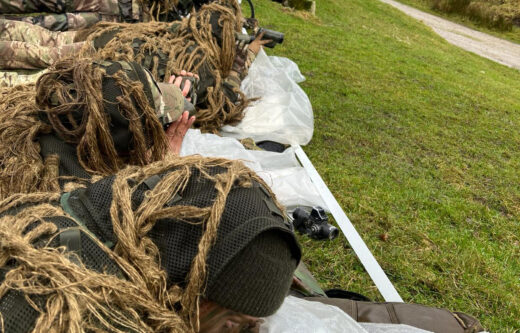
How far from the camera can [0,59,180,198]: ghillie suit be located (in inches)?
57.8

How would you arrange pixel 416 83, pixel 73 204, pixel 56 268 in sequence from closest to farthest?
pixel 56 268 < pixel 73 204 < pixel 416 83

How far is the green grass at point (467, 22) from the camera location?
1305 centimetres

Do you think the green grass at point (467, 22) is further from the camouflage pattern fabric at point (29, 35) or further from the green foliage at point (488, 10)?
the camouflage pattern fabric at point (29, 35)

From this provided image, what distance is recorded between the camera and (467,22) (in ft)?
46.2

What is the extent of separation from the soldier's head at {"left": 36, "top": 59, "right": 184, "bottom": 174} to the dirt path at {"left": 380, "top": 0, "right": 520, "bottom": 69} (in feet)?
36.0

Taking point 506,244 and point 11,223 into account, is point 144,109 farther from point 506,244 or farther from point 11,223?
point 506,244

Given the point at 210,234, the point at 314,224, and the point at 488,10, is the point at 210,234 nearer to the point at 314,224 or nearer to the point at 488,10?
the point at 314,224

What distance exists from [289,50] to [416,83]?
6.63 ft

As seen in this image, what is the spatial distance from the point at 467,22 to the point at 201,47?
47.0 feet

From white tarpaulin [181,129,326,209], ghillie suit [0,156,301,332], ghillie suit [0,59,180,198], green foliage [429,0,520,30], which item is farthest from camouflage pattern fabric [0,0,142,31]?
green foliage [429,0,520,30]

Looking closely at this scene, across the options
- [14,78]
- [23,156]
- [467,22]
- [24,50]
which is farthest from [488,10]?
[23,156]

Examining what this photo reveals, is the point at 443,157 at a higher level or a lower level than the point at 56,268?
lower

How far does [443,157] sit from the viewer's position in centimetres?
393

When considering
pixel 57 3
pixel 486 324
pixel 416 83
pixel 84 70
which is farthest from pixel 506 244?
pixel 57 3
